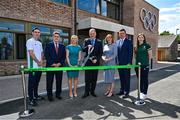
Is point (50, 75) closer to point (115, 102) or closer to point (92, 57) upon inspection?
point (92, 57)

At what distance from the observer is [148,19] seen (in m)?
25.3

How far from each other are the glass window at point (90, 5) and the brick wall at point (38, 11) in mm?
1654

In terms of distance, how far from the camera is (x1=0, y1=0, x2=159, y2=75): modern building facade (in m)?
10.8

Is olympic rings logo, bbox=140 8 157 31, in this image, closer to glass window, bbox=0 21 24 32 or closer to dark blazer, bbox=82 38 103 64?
glass window, bbox=0 21 24 32

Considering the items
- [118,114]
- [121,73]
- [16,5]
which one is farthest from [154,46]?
[118,114]

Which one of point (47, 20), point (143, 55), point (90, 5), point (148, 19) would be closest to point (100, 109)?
point (143, 55)

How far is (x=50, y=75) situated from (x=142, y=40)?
2.87 metres

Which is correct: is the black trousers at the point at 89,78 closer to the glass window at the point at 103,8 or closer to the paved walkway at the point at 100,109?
the paved walkway at the point at 100,109

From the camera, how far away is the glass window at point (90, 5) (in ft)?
52.3

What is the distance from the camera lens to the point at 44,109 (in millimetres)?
5191

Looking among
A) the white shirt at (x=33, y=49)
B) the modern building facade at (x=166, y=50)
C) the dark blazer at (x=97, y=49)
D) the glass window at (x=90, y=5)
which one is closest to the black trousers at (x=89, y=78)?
the dark blazer at (x=97, y=49)

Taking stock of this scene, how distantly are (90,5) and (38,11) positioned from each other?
6.00 metres

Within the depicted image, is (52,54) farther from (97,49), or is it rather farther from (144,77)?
(144,77)

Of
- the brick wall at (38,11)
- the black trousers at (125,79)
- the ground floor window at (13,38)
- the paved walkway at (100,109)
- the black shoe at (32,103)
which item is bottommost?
the paved walkway at (100,109)
